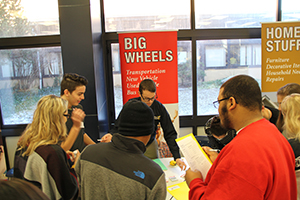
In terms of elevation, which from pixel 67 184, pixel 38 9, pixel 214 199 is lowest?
pixel 67 184

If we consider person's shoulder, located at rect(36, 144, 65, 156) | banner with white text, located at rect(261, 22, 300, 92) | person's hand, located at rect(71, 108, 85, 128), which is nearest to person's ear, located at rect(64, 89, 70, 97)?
person's hand, located at rect(71, 108, 85, 128)

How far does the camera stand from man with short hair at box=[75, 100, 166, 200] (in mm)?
1022

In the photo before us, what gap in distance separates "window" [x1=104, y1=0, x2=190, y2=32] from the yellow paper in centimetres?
317

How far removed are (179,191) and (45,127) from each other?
3.75 feet

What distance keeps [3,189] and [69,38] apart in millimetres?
3156

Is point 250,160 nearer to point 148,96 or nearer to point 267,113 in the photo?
point 148,96

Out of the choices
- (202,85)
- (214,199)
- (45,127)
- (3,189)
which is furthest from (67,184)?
(202,85)

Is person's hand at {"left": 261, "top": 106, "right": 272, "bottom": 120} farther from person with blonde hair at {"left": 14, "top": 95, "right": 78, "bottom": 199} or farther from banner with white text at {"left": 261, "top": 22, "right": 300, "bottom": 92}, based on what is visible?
person with blonde hair at {"left": 14, "top": 95, "right": 78, "bottom": 199}

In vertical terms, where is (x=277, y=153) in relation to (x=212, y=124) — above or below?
above

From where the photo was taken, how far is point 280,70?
13.0 ft

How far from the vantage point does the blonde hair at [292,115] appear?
1.65m

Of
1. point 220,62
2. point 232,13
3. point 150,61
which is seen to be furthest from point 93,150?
point 232,13

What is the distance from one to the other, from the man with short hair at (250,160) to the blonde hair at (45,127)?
1.03m

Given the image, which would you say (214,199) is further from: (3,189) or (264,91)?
(264,91)
